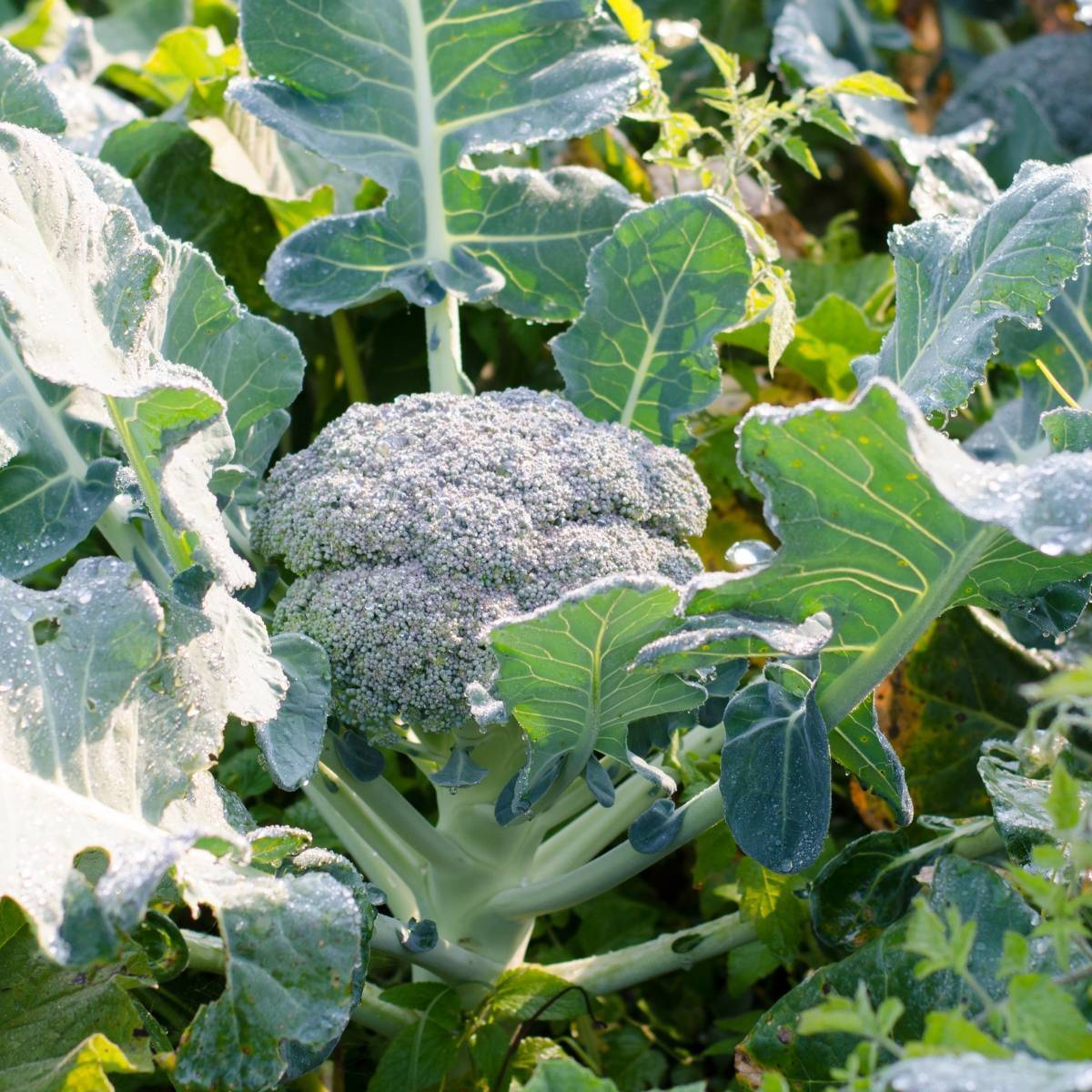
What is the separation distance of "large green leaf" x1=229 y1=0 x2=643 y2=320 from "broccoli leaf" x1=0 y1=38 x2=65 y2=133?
170 mm

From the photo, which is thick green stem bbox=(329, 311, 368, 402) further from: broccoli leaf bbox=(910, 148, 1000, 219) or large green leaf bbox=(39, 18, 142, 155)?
broccoli leaf bbox=(910, 148, 1000, 219)

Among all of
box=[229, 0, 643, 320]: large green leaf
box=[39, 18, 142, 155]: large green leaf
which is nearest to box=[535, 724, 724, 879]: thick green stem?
box=[229, 0, 643, 320]: large green leaf

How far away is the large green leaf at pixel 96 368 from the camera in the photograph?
75 centimetres

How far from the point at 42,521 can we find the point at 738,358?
2.87 feet

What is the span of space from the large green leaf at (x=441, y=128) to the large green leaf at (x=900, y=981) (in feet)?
2.23

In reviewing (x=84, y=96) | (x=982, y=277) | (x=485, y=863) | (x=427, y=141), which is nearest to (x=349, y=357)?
(x=427, y=141)

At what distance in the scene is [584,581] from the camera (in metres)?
0.94

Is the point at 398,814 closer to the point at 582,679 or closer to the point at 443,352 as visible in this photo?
the point at 582,679

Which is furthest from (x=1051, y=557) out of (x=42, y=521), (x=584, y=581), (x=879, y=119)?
(x=879, y=119)

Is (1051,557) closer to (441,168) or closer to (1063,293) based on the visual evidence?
(1063,293)

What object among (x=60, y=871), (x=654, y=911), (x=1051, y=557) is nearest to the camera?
(x=60, y=871)

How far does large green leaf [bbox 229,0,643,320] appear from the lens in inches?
45.6

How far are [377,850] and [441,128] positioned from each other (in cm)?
70

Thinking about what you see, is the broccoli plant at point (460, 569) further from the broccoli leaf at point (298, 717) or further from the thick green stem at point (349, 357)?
the thick green stem at point (349, 357)
